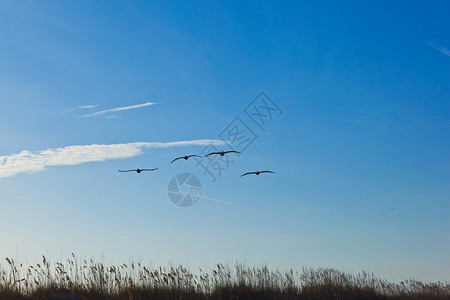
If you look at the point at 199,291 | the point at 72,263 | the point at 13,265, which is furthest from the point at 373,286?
the point at 13,265

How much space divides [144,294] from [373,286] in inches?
298

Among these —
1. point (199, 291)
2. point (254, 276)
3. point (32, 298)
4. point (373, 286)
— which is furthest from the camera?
point (373, 286)

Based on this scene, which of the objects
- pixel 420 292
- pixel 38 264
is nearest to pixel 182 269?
pixel 38 264

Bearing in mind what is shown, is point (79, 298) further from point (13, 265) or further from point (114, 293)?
point (13, 265)

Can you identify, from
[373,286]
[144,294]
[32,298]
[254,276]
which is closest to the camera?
[32,298]

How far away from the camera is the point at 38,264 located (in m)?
10.6

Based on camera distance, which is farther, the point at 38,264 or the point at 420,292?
the point at 420,292

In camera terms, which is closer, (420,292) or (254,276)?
(254,276)

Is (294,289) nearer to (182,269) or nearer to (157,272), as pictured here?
(182,269)

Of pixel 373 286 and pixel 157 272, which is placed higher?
pixel 157 272

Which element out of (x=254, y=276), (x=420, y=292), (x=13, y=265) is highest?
(x=13, y=265)

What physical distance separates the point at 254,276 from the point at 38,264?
568 centimetres

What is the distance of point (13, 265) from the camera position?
10281mm

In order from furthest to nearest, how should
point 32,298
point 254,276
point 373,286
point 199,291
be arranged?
point 373,286
point 254,276
point 199,291
point 32,298
